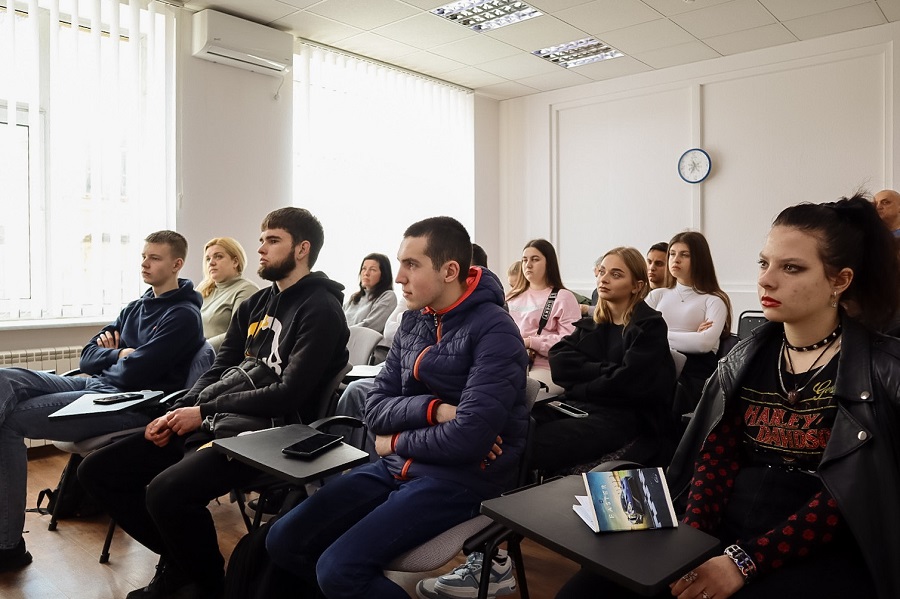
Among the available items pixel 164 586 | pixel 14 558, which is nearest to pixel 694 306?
Answer: pixel 164 586

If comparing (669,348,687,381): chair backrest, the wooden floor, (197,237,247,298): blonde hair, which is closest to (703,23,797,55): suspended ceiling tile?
(669,348,687,381): chair backrest

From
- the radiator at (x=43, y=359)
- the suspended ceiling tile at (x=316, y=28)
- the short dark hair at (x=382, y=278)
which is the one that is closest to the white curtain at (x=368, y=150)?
the suspended ceiling tile at (x=316, y=28)

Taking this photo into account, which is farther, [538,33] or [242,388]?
[538,33]

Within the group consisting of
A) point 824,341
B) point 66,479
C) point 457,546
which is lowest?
point 66,479

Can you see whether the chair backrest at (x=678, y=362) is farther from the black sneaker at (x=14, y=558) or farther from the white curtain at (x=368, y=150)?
the white curtain at (x=368, y=150)

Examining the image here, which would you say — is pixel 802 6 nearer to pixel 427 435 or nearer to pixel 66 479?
pixel 427 435

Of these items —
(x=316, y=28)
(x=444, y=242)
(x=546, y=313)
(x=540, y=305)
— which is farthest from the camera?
(x=316, y=28)

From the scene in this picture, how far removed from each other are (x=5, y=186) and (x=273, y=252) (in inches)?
106

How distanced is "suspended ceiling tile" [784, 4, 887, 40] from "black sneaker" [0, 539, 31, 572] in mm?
Answer: 6164

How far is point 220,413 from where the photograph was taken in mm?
2396

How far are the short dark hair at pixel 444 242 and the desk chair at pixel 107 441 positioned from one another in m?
1.32

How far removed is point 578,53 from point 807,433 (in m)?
5.50

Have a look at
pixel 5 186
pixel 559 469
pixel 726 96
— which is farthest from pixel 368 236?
pixel 559 469

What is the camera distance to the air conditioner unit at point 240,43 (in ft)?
16.4
